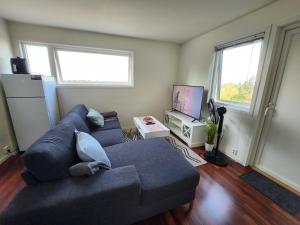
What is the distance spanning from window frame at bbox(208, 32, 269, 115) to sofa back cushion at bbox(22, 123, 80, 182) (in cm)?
254

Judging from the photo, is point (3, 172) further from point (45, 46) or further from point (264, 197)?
point (264, 197)

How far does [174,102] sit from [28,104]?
3104 millimetres

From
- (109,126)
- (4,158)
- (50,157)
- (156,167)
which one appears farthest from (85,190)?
(4,158)

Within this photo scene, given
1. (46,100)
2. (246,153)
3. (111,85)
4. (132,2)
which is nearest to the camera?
(132,2)

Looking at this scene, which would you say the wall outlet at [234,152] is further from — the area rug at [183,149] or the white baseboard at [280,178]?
the area rug at [183,149]

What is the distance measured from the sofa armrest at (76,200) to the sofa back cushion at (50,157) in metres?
0.08

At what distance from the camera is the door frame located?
5.78 feet

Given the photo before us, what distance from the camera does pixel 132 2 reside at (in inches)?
72.3

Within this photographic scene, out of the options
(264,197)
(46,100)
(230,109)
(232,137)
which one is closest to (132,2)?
(46,100)

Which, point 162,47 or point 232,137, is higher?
point 162,47

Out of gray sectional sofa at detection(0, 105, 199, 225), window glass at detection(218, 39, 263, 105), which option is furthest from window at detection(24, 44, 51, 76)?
window glass at detection(218, 39, 263, 105)

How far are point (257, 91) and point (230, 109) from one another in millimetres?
524

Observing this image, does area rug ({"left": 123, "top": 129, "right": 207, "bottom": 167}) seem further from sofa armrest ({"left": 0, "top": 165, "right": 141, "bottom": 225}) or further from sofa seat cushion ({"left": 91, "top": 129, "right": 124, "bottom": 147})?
sofa armrest ({"left": 0, "top": 165, "right": 141, "bottom": 225})

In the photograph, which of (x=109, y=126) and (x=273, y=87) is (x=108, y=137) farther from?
(x=273, y=87)
